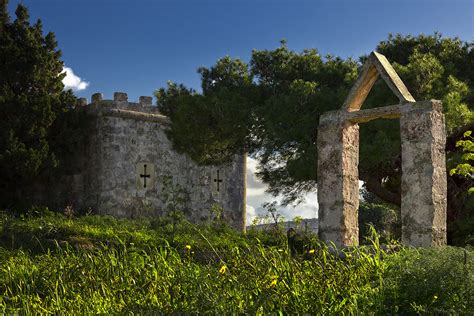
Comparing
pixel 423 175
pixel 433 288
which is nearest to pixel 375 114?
pixel 423 175

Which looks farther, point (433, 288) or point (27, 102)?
point (27, 102)

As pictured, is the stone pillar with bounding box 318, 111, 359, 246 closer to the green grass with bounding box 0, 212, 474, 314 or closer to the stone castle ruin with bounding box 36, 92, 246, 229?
the green grass with bounding box 0, 212, 474, 314

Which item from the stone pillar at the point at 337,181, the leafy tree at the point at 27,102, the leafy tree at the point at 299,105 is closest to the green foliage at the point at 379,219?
the leafy tree at the point at 299,105

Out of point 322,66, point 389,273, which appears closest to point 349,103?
point 389,273

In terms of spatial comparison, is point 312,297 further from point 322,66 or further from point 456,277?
point 322,66

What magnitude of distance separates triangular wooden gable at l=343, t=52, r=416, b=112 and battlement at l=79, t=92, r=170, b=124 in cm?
1261

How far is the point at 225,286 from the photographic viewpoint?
6812mm

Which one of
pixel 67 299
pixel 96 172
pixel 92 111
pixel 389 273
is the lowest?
pixel 67 299

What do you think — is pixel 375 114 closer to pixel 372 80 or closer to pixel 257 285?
pixel 372 80

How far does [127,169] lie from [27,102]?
3.94m

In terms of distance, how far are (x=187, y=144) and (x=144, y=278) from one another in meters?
9.75

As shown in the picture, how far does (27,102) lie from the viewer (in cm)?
1967

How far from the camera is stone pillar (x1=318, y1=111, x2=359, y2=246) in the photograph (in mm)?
10352

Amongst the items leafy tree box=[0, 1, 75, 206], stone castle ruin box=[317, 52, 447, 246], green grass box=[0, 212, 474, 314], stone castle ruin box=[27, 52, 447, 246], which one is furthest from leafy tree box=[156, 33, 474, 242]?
green grass box=[0, 212, 474, 314]
